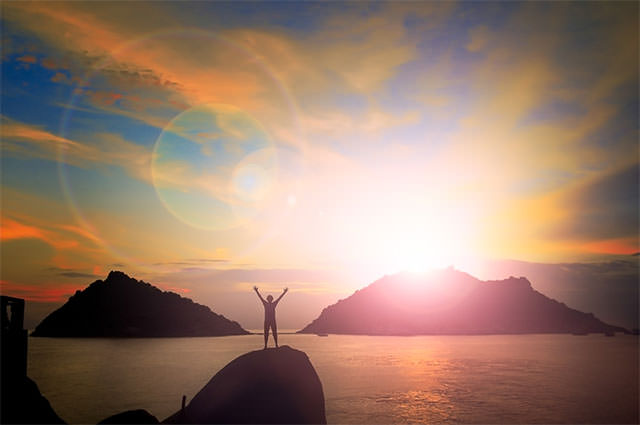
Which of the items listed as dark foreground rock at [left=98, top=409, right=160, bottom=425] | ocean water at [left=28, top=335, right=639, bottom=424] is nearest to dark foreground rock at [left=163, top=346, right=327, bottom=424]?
dark foreground rock at [left=98, top=409, right=160, bottom=425]

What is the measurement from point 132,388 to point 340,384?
84.6ft

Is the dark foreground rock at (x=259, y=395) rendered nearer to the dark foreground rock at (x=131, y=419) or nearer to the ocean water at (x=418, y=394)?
the dark foreground rock at (x=131, y=419)

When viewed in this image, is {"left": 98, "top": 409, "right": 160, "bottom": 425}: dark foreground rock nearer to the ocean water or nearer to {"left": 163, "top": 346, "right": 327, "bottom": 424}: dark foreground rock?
{"left": 163, "top": 346, "right": 327, "bottom": 424}: dark foreground rock

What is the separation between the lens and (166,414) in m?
36.1

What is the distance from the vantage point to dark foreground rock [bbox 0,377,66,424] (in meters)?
17.7

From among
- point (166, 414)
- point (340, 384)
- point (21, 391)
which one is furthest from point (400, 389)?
point (21, 391)

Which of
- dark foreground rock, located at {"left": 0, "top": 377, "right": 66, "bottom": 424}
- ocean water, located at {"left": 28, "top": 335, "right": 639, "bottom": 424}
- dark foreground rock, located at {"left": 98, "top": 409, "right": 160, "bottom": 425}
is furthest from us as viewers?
ocean water, located at {"left": 28, "top": 335, "right": 639, "bottom": 424}

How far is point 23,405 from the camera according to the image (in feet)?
60.4

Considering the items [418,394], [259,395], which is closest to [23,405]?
[259,395]

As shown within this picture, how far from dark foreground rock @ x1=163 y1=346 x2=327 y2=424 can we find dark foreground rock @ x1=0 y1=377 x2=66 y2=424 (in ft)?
18.9

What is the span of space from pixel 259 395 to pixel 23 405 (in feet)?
32.8

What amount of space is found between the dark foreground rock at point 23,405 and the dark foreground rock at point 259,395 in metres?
5.76

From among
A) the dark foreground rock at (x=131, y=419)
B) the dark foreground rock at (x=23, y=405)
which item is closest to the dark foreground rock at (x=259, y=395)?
the dark foreground rock at (x=131, y=419)

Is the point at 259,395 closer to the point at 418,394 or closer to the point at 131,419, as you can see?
the point at 131,419
